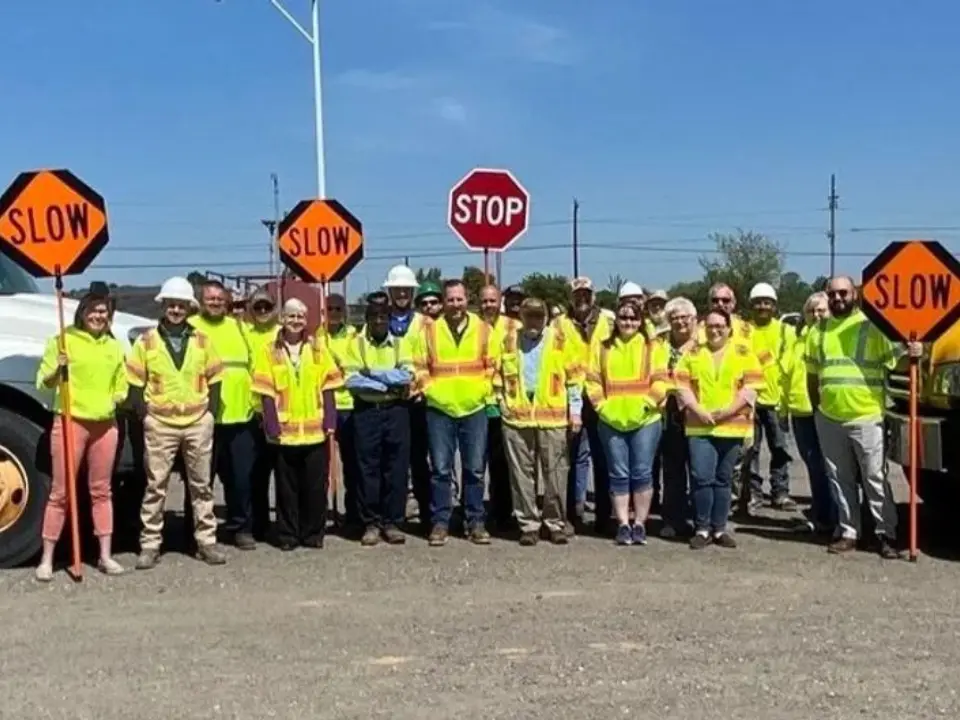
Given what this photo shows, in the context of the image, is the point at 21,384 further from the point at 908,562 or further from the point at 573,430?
the point at 908,562

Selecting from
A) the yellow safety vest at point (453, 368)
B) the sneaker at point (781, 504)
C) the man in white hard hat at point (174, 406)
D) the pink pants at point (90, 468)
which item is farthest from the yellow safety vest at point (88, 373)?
the sneaker at point (781, 504)

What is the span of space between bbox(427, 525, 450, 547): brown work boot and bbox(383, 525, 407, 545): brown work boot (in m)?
0.20

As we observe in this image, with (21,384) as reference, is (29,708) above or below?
below

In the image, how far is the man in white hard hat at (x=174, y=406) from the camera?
323 inches

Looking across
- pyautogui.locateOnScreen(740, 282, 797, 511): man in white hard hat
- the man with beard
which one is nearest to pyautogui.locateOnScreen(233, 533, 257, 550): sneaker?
pyautogui.locateOnScreen(740, 282, 797, 511): man in white hard hat

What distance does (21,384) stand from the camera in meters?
8.19

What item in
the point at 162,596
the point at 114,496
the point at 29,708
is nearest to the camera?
the point at 29,708

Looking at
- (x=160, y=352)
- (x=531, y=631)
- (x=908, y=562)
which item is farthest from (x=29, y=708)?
(x=908, y=562)

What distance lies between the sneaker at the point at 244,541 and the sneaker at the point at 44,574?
1366 millimetres

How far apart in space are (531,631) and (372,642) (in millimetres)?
836

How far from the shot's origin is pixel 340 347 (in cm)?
910

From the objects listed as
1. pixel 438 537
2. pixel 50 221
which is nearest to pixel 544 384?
pixel 438 537

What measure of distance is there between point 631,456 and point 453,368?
143 cm

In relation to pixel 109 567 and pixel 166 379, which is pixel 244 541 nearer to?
pixel 109 567
